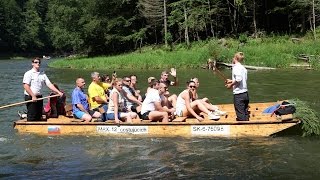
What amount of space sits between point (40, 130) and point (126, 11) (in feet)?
151

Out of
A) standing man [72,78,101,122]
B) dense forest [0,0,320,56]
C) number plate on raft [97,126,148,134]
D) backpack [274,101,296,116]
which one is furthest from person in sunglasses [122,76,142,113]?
dense forest [0,0,320,56]

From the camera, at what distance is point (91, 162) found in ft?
A: 33.0

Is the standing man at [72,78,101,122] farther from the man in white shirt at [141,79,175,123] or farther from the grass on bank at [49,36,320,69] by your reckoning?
the grass on bank at [49,36,320,69]

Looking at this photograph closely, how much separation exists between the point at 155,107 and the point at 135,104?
147 centimetres

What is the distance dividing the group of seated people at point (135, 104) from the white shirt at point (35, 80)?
2.81 ft

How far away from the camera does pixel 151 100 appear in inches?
491

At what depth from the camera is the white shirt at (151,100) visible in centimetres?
1236

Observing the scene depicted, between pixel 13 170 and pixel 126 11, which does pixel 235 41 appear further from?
pixel 13 170

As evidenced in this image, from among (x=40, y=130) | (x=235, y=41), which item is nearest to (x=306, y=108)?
(x=40, y=130)

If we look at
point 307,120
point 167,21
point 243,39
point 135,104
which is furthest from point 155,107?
point 167,21

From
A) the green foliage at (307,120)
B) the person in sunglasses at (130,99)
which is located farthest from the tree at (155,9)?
the green foliage at (307,120)

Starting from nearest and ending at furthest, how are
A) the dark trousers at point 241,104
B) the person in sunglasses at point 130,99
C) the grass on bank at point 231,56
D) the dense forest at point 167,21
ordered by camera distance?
the dark trousers at point 241,104 → the person in sunglasses at point 130,99 → the grass on bank at point 231,56 → the dense forest at point 167,21

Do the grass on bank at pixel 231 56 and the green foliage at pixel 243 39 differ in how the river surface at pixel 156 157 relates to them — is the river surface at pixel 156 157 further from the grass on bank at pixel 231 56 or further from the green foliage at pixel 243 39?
the green foliage at pixel 243 39

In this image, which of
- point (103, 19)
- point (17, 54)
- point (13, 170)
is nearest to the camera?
point (13, 170)
